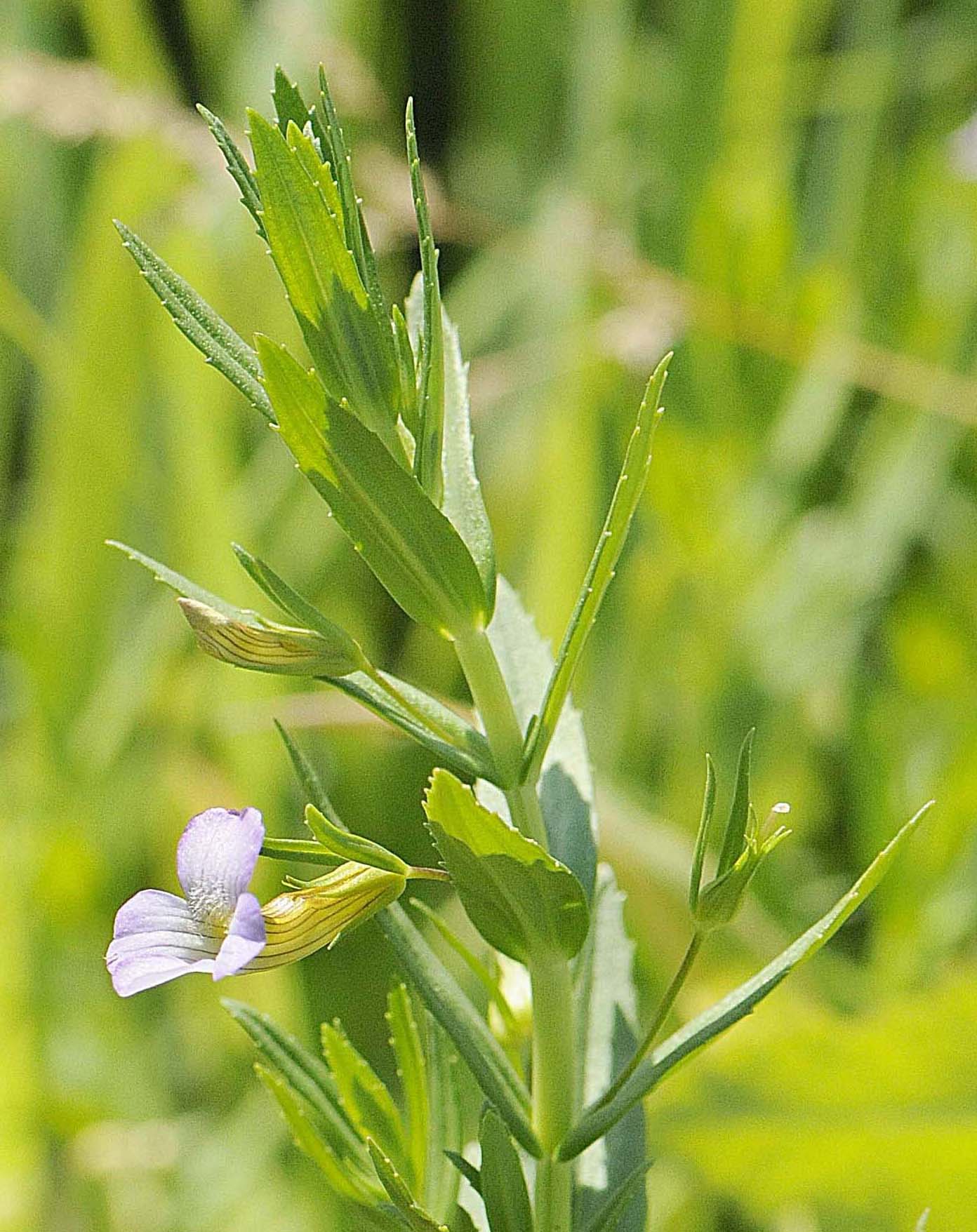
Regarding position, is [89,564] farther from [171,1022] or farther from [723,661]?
[723,661]

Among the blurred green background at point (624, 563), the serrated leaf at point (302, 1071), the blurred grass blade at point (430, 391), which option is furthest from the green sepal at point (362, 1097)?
the blurred green background at point (624, 563)

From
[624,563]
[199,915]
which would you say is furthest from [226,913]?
[624,563]

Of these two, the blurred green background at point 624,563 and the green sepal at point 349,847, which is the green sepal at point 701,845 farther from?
the blurred green background at point 624,563

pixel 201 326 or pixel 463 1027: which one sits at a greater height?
pixel 201 326

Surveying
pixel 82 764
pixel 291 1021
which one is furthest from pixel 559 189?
pixel 291 1021

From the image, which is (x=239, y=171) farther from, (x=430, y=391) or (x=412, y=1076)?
(x=412, y=1076)

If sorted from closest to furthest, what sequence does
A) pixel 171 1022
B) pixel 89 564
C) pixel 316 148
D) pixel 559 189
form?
pixel 316 148
pixel 171 1022
pixel 89 564
pixel 559 189
